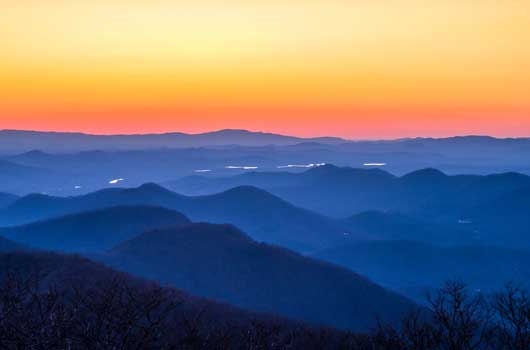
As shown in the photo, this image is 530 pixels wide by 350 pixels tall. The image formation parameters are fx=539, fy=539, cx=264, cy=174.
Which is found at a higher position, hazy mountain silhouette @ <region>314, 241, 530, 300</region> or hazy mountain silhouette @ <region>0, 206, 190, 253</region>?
hazy mountain silhouette @ <region>0, 206, 190, 253</region>

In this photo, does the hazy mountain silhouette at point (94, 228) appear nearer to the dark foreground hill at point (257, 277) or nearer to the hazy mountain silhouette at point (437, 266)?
the dark foreground hill at point (257, 277)

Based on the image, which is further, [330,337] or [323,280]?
[323,280]

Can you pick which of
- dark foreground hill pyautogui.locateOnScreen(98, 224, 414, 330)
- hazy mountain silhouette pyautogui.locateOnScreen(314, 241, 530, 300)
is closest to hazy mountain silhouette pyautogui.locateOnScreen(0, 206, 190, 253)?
dark foreground hill pyautogui.locateOnScreen(98, 224, 414, 330)

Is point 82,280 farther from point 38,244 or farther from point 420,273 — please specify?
point 420,273

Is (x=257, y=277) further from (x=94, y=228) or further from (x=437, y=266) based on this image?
(x=437, y=266)

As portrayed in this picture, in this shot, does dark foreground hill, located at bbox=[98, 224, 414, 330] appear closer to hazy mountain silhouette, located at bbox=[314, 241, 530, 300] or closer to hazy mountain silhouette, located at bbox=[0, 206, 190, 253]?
hazy mountain silhouette, located at bbox=[0, 206, 190, 253]

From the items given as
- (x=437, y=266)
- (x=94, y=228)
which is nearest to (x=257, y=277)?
(x=94, y=228)

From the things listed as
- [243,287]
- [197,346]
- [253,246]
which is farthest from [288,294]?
[197,346]
